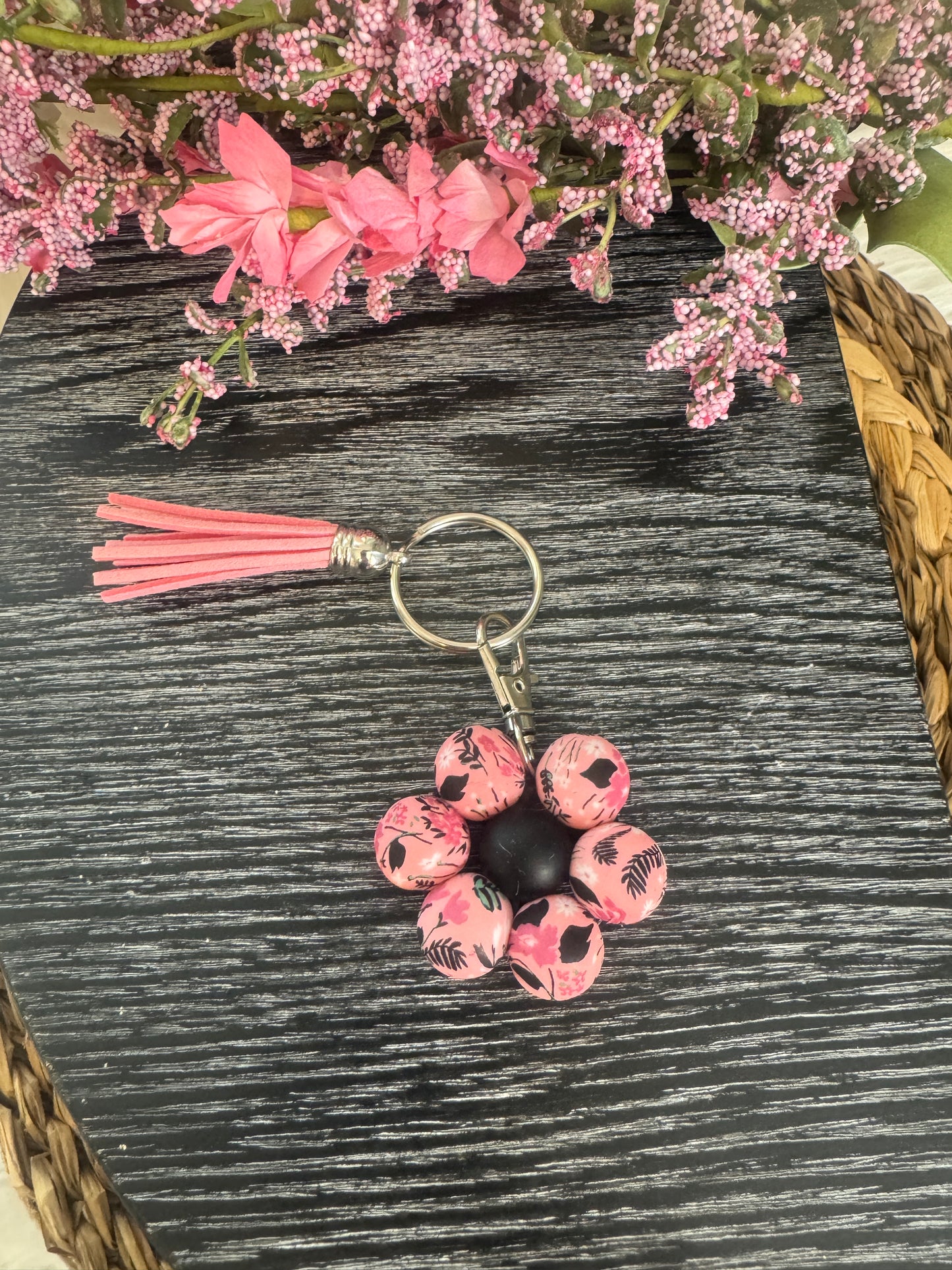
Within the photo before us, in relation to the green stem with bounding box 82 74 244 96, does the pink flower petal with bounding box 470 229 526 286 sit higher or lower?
lower

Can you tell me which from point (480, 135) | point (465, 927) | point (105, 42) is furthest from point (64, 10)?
point (465, 927)

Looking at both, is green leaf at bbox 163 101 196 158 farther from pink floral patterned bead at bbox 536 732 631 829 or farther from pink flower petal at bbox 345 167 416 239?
pink floral patterned bead at bbox 536 732 631 829

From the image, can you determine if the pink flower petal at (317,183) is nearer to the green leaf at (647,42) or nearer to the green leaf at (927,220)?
the green leaf at (647,42)

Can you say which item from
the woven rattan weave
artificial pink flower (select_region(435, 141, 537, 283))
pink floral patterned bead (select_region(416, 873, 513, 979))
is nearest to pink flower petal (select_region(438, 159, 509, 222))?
artificial pink flower (select_region(435, 141, 537, 283))

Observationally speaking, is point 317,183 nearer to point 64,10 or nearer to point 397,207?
point 397,207

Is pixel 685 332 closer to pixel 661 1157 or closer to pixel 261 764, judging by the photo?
pixel 261 764

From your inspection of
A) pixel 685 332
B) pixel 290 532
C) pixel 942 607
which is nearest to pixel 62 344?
pixel 290 532

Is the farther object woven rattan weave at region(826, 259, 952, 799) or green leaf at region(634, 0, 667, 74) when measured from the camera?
woven rattan weave at region(826, 259, 952, 799)
